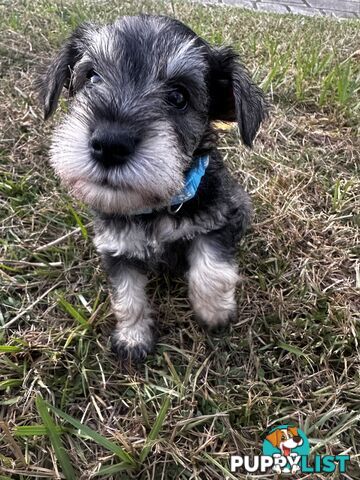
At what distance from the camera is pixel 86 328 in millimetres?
2441

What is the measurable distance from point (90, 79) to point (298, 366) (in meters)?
1.78

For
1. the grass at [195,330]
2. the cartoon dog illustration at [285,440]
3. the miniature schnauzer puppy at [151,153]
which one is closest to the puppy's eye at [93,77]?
the miniature schnauzer puppy at [151,153]

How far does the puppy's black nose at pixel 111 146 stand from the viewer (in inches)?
67.7

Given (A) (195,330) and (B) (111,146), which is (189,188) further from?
(A) (195,330)

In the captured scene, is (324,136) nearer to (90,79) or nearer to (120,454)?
(90,79)

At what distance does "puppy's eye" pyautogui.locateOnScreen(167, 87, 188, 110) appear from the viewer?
2.14 meters

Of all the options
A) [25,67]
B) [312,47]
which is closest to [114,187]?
[25,67]

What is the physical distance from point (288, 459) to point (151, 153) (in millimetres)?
1449

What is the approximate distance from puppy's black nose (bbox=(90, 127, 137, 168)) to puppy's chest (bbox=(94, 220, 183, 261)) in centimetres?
62

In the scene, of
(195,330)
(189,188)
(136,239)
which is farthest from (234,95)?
(195,330)

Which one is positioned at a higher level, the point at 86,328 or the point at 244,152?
the point at 244,152

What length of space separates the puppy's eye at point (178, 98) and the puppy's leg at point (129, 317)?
869 mm

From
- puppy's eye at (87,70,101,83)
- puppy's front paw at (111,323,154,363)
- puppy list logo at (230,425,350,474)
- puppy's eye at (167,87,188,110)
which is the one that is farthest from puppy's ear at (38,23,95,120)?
puppy list logo at (230,425,350,474)

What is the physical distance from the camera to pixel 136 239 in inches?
91.4
